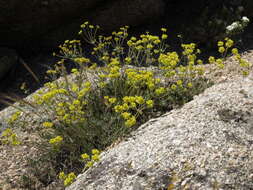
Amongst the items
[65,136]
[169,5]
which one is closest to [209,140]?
[65,136]

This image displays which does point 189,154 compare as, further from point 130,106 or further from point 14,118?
point 14,118

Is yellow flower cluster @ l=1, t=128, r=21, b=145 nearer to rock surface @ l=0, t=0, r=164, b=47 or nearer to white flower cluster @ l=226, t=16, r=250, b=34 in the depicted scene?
rock surface @ l=0, t=0, r=164, b=47

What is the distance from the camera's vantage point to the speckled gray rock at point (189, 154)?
2654 millimetres

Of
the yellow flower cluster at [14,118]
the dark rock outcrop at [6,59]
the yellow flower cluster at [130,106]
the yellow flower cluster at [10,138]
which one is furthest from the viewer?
the dark rock outcrop at [6,59]

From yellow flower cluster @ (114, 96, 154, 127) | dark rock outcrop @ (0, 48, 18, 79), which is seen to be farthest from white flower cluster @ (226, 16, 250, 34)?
dark rock outcrop @ (0, 48, 18, 79)

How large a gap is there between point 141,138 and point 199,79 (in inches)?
77.8

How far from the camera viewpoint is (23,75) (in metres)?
7.32

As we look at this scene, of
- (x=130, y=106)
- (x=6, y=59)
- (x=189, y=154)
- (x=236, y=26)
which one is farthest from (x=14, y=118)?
(x=236, y=26)

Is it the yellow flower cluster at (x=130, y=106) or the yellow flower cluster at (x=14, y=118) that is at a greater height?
the yellow flower cluster at (x=14, y=118)

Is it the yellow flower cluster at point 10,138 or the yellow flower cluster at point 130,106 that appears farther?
the yellow flower cluster at point 10,138

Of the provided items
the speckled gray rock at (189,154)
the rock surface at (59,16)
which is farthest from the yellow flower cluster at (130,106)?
the rock surface at (59,16)

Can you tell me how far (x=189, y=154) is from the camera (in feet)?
9.25

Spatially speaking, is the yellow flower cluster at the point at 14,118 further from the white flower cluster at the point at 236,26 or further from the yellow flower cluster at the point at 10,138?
the white flower cluster at the point at 236,26

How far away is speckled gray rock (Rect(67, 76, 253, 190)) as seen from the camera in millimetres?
2654
